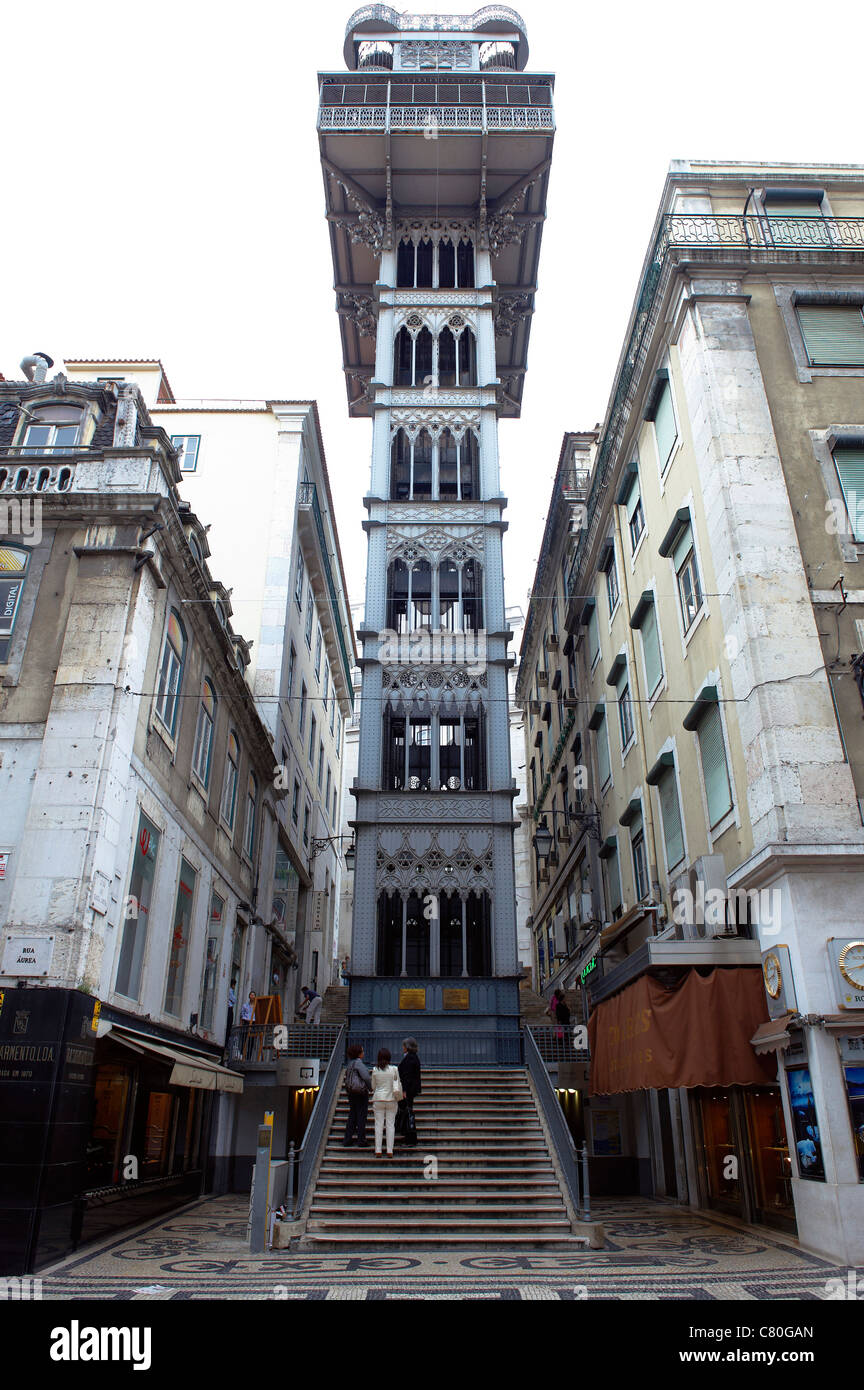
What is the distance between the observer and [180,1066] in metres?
14.6

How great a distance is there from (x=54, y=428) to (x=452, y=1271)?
14881mm

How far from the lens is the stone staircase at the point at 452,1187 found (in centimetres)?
1292

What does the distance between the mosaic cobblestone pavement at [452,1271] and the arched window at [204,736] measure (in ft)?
28.8

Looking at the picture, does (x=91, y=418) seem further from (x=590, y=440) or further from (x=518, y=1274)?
(x=590, y=440)

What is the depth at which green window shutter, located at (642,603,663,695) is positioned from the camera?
21172 millimetres

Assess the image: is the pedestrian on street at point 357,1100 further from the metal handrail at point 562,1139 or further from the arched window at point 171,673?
the arched window at point 171,673

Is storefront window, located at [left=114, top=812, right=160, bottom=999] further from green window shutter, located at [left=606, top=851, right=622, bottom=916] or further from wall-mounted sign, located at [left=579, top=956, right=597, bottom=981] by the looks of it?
wall-mounted sign, located at [left=579, top=956, right=597, bottom=981]

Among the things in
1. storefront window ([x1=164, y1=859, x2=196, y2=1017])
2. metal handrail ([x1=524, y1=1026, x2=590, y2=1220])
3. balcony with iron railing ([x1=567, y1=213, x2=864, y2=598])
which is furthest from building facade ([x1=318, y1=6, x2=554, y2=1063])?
balcony with iron railing ([x1=567, y1=213, x2=864, y2=598])

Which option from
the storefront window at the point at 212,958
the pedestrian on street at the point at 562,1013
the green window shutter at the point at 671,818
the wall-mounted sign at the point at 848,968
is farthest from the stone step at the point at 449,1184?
the pedestrian on street at the point at 562,1013

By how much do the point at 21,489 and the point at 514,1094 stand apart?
14664mm

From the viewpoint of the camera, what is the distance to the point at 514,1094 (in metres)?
18.6

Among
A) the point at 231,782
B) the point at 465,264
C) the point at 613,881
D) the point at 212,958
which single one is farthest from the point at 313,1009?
the point at 465,264

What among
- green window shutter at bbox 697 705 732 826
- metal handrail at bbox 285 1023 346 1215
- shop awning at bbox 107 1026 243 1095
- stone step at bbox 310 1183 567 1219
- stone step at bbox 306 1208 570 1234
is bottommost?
stone step at bbox 306 1208 570 1234

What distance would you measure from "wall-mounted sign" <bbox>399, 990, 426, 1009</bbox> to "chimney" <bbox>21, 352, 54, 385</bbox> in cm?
1567
